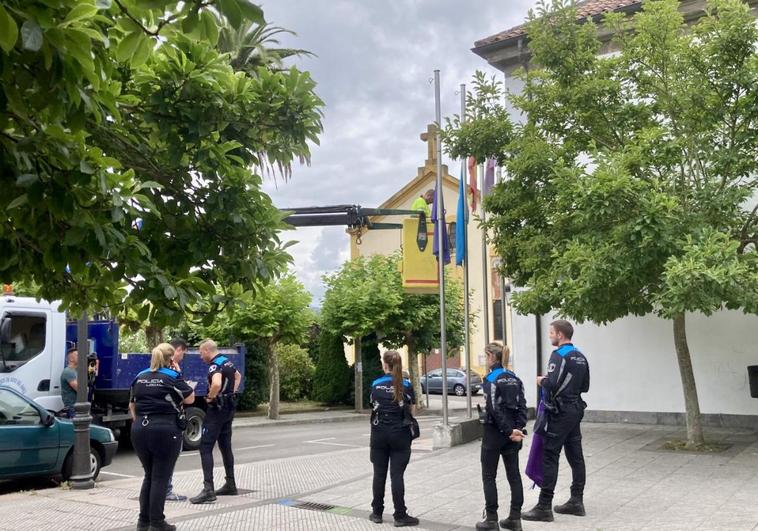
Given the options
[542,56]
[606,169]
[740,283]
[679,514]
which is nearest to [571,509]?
[679,514]

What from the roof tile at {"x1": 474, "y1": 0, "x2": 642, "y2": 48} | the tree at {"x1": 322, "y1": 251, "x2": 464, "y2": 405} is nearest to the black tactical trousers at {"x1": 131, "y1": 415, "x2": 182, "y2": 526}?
the roof tile at {"x1": 474, "y1": 0, "x2": 642, "y2": 48}

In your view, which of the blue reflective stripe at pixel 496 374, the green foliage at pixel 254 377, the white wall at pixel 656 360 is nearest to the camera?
the blue reflective stripe at pixel 496 374

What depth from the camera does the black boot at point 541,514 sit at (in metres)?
7.41

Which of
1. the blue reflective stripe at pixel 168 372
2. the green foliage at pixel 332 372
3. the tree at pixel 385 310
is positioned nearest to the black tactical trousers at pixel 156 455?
the blue reflective stripe at pixel 168 372

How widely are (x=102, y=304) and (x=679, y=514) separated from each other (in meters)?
5.91

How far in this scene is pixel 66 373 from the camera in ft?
41.6

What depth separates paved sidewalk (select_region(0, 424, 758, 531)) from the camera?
752cm

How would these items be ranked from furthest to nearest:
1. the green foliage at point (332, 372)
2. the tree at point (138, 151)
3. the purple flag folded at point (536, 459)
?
the green foliage at point (332, 372), the purple flag folded at point (536, 459), the tree at point (138, 151)

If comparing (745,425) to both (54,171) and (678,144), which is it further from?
(54,171)

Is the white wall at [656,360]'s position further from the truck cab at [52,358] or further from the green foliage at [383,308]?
the green foliage at [383,308]

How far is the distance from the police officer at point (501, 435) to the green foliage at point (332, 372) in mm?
21665

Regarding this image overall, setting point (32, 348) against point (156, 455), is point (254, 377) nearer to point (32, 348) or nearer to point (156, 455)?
point (32, 348)

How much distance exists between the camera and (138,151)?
5.25 meters

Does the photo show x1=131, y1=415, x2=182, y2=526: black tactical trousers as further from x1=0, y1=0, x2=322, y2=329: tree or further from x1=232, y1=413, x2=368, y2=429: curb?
x1=232, y1=413, x2=368, y2=429: curb
